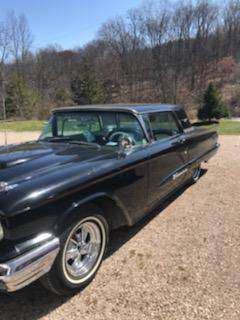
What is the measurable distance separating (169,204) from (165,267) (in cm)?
188

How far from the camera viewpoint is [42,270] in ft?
8.14

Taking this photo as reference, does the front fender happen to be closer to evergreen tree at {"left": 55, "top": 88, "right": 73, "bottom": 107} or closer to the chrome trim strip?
the chrome trim strip

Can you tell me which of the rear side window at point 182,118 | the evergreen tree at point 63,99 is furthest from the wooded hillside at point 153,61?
the rear side window at point 182,118

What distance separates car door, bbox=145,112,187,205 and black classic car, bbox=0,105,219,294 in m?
0.01

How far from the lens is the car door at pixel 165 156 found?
4.07 m

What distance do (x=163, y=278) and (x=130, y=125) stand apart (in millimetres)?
1893

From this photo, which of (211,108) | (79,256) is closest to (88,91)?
(211,108)

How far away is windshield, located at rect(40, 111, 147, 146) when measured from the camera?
4078mm

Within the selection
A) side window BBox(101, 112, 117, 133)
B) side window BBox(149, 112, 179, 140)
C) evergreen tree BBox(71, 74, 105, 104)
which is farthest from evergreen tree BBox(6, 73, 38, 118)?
side window BBox(101, 112, 117, 133)

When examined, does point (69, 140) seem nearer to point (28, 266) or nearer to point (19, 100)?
point (28, 266)

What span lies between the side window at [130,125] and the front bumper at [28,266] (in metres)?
1.93

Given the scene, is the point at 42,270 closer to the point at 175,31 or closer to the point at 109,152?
the point at 109,152

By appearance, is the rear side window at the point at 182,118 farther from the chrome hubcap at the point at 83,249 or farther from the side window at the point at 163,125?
the chrome hubcap at the point at 83,249

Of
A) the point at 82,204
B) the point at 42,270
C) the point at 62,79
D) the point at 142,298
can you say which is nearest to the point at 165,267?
the point at 142,298
